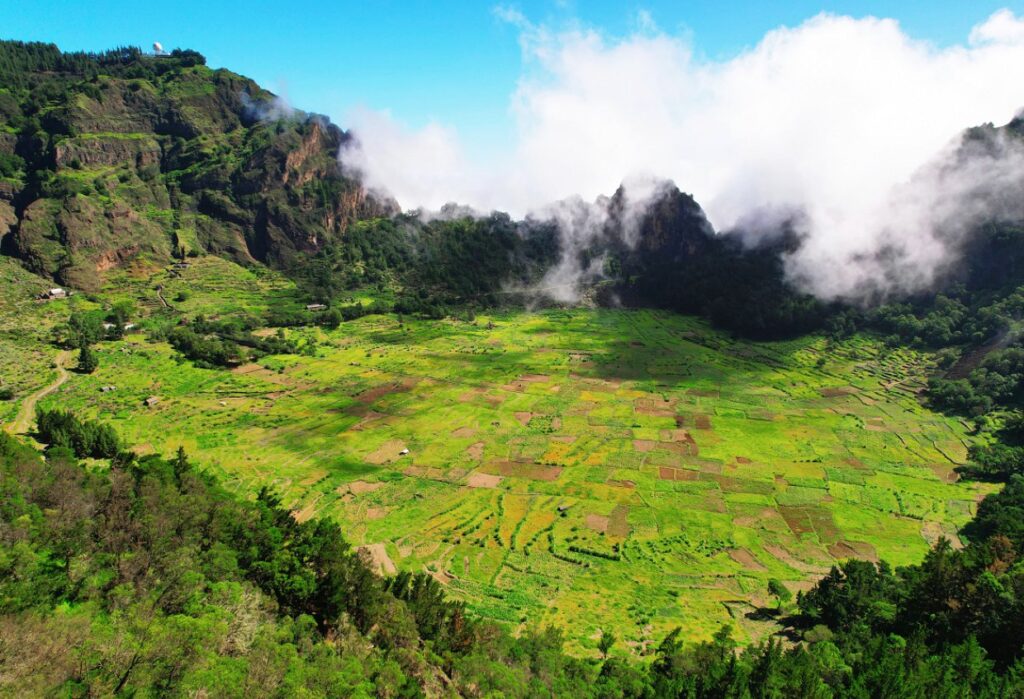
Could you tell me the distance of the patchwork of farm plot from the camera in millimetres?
67188

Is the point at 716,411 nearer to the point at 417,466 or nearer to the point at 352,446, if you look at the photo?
the point at 417,466

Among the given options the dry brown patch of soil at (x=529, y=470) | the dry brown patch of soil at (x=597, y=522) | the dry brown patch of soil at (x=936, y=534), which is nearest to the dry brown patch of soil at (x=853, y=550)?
the dry brown patch of soil at (x=936, y=534)

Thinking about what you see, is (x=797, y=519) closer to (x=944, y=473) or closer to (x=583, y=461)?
(x=583, y=461)

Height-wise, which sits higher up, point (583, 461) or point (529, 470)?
point (583, 461)

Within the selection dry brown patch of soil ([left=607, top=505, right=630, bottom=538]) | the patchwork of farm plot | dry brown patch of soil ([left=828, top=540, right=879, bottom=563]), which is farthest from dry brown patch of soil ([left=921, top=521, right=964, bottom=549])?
dry brown patch of soil ([left=607, top=505, right=630, bottom=538])

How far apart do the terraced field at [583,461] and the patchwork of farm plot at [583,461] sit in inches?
15.9

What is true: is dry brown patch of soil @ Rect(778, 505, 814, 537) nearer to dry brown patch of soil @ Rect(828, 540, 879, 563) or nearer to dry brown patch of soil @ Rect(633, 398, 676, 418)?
dry brown patch of soil @ Rect(828, 540, 879, 563)

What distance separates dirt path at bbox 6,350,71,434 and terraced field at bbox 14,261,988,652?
2.64 meters

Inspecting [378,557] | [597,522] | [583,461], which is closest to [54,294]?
[378,557]

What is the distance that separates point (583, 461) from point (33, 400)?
4093 inches

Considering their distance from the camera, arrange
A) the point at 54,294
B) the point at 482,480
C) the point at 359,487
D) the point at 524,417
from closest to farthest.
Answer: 1. the point at 359,487
2. the point at 482,480
3. the point at 524,417
4. the point at 54,294

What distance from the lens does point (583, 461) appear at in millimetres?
96750

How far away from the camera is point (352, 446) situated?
99.6m

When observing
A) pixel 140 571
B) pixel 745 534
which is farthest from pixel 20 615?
pixel 745 534
